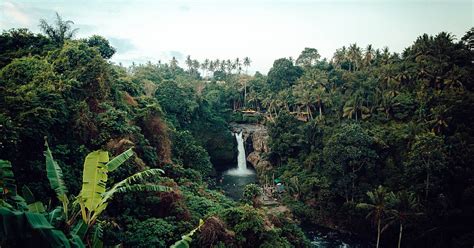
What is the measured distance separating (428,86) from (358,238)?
1662 cm

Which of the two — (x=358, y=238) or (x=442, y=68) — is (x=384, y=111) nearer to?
(x=442, y=68)

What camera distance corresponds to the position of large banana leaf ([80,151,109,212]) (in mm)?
7238

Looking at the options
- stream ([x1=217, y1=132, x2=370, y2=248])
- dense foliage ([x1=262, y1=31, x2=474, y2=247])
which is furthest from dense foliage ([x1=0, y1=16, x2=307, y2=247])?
dense foliage ([x1=262, y1=31, x2=474, y2=247])

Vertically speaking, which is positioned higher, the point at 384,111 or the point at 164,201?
the point at 384,111

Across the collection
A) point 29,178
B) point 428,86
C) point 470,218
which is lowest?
point 470,218

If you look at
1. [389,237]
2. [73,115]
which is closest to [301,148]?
[389,237]

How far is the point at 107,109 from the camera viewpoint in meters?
17.7

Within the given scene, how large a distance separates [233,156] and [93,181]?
4079 centimetres

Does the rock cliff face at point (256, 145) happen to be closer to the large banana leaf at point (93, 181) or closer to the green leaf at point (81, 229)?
the large banana leaf at point (93, 181)

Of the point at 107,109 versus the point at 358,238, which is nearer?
the point at 107,109

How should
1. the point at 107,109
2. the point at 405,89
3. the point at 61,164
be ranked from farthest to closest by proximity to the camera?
the point at 405,89 → the point at 107,109 → the point at 61,164

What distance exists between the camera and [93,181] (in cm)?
737

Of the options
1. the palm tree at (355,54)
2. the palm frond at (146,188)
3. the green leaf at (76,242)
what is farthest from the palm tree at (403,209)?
the palm tree at (355,54)

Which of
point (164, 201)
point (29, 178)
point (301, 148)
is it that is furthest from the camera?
point (301, 148)
